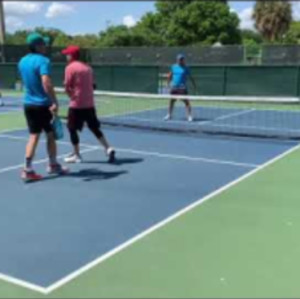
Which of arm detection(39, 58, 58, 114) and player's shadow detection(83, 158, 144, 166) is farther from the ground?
arm detection(39, 58, 58, 114)

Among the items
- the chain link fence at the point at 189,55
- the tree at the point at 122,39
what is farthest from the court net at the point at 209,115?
the tree at the point at 122,39

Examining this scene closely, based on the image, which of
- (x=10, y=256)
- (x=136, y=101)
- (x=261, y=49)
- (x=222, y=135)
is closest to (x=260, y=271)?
(x=10, y=256)

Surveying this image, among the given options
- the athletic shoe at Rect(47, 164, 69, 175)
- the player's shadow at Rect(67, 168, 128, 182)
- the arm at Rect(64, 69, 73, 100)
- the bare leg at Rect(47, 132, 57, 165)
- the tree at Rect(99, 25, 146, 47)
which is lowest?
the player's shadow at Rect(67, 168, 128, 182)

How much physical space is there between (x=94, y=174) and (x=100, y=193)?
1114 millimetres

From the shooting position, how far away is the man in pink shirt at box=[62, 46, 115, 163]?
27.9ft

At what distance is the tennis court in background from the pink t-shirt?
945 millimetres

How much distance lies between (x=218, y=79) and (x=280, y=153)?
34.0 feet

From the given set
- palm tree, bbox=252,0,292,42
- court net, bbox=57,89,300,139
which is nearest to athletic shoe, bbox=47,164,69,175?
court net, bbox=57,89,300,139

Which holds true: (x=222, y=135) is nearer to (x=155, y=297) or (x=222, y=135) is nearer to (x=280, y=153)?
(x=280, y=153)

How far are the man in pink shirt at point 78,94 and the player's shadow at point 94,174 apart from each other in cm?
66

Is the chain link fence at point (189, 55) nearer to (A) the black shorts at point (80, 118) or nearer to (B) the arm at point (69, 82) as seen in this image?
(A) the black shorts at point (80, 118)

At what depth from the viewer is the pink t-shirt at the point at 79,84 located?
8.50m

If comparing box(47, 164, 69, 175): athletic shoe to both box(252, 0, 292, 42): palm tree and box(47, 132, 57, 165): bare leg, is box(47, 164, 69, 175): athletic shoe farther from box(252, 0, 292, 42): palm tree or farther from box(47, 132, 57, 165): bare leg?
box(252, 0, 292, 42): palm tree

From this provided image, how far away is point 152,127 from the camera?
13.0m
